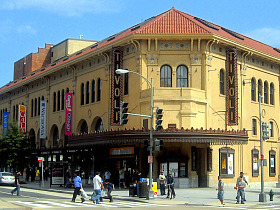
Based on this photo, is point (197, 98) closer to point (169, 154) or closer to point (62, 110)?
point (169, 154)

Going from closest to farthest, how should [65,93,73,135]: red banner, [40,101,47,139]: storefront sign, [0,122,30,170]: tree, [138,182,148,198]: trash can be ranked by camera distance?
[138,182,148,198]: trash can → [65,93,73,135]: red banner → [0,122,30,170]: tree → [40,101,47,139]: storefront sign

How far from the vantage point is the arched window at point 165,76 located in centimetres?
3938

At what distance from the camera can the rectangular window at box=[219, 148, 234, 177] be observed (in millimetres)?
40131

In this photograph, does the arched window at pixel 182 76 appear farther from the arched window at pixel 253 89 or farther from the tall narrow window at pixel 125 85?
the arched window at pixel 253 89

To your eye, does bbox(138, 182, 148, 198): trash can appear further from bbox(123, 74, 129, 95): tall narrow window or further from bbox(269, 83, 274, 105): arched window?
bbox(269, 83, 274, 105): arched window

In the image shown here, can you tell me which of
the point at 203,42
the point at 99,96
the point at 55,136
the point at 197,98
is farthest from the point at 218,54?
the point at 55,136

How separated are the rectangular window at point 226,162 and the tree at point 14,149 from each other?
24.3 m

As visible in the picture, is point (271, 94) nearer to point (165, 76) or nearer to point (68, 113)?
point (165, 76)

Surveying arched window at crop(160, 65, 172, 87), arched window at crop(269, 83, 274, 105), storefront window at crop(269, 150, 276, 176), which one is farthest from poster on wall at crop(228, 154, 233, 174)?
arched window at crop(269, 83, 274, 105)

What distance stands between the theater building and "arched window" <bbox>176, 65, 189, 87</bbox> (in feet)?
0.27

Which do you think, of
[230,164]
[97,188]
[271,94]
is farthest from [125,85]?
[97,188]

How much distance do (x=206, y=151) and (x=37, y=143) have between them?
27.4 meters

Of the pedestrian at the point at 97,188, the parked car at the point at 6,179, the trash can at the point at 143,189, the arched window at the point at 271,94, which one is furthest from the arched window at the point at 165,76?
the parked car at the point at 6,179

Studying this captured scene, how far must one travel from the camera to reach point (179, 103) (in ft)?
124
